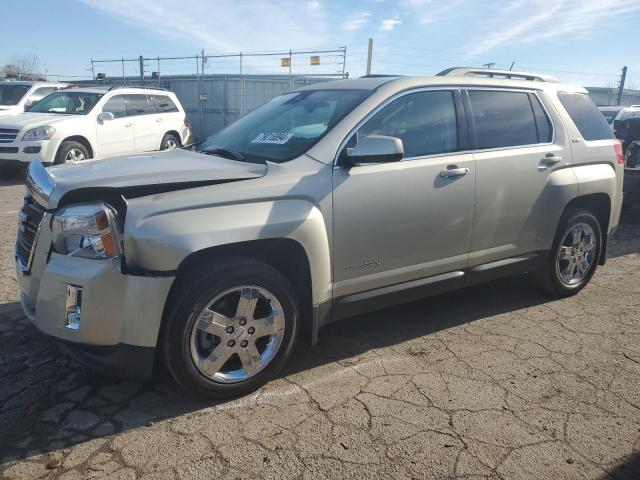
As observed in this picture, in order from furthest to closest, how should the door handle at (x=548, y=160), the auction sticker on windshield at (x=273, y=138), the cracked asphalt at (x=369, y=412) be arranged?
1. the door handle at (x=548, y=160)
2. the auction sticker on windshield at (x=273, y=138)
3. the cracked asphalt at (x=369, y=412)

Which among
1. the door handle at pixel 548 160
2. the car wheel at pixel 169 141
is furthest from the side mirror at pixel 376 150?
the car wheel at pixel 169 141

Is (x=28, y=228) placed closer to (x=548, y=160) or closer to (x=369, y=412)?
(x=369, y=412)

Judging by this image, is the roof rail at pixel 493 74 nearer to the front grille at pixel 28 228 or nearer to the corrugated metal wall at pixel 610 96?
the front grille at pixel 28 228

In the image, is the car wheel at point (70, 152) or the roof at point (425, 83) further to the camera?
the car wheel at point (70, 152)

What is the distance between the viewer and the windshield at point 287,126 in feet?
10.7

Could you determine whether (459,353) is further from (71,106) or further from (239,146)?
(71,106)

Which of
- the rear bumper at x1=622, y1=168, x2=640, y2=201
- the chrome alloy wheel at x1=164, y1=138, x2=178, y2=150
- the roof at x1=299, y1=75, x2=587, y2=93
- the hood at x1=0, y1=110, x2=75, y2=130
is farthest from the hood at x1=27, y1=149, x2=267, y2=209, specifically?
the chrome alloy wheel at x1=164, y1=138, x2=178, y2=150

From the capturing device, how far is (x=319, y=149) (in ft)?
10.2

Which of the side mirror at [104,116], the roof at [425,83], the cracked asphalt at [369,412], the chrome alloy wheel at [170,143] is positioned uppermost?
the roof at [425,83]

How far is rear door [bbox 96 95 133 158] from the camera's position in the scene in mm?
10461

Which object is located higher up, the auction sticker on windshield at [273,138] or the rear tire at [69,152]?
the auction sticker on windshield at [273,138]

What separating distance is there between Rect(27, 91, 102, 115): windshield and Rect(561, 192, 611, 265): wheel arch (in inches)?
368

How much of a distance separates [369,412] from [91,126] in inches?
368

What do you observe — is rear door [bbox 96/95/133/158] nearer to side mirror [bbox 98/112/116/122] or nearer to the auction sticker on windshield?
side mirror [bbox 98/112/116/122]
